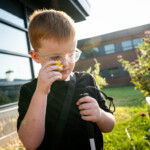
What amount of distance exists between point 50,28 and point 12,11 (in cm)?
331

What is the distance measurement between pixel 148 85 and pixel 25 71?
391 centimetres

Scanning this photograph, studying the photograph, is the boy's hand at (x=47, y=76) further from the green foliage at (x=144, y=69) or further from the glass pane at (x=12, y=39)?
the green foliage at (x=144, y=69)

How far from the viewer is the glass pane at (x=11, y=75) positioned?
3465 millimetres

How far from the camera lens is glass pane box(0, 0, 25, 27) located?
12.0ft

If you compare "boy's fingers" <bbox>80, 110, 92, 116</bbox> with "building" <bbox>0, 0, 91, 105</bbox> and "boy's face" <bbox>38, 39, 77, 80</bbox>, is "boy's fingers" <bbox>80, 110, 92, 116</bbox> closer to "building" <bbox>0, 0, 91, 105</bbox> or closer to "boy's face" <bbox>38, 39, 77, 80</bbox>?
"boy's face" <bbox>38, 39, 77, 80</bbox>

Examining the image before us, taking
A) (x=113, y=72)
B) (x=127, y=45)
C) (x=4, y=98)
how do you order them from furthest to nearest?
(x=113, y=72)
(x=127, y=45)
(x=4, y=98)

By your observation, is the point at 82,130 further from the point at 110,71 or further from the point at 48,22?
the point at 110,71

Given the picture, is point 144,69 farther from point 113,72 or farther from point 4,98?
point 113,72

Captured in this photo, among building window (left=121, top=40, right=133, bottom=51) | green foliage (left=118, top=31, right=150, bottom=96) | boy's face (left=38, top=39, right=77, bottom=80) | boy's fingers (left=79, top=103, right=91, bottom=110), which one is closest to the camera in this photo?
boy's fingers (left=79, top=103, right=91, bottom=110)

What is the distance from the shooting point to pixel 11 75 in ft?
12.2

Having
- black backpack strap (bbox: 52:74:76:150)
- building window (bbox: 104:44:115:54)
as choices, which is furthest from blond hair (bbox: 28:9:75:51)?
building window (bbox: 104:44:115:54)

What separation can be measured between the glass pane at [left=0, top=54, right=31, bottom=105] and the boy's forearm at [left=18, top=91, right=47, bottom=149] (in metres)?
2.69

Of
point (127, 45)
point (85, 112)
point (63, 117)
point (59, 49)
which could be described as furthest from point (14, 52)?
point (127, 45)

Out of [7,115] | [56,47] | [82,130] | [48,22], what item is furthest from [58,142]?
[7,115]
